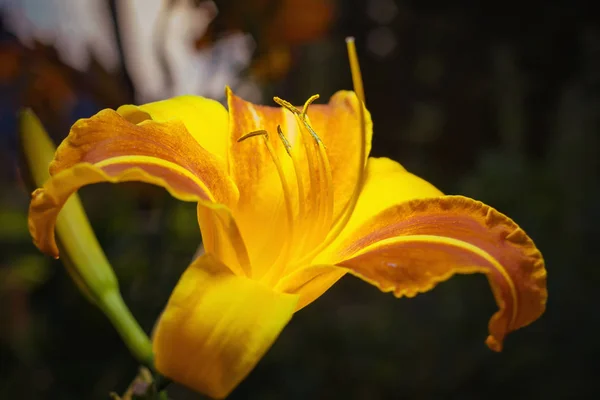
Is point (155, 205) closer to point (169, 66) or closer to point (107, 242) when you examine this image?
point (107, 242)

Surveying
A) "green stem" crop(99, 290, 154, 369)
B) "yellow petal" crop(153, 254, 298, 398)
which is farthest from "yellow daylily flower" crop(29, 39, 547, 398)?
"green stem" crop(99, 290, 154, 369)

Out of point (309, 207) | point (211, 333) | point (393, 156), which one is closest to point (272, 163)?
point (309, 207)

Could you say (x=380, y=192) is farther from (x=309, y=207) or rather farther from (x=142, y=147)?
(x=142, y=147)

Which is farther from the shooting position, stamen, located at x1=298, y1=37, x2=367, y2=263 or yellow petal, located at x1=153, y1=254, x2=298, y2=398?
stamen, located at x1=298, y1=37, x2=367, y2=263

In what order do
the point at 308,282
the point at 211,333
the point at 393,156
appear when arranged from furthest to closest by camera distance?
the point at 393,156, the point at 308,282, the point at 211,333

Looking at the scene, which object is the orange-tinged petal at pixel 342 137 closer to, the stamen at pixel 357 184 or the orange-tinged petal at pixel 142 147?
the stamen at pixel 357 184

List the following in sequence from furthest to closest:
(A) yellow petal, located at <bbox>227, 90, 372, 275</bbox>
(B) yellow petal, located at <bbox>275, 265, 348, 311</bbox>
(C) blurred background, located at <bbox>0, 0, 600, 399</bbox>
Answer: (C) blurred background, located at <bbox>0, 0, 600, 399</bbox> → (A) yellow petal, located at <bbox>227, 90, 372, 275</bbox> → (B) yellow petal, located at <bbox>275, 265, 348, 311</bbox>

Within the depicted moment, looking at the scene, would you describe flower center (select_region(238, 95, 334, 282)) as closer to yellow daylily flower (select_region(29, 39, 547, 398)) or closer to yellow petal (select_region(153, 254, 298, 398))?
yellow daylily flower (select_region(29, 39, 547, 398))
